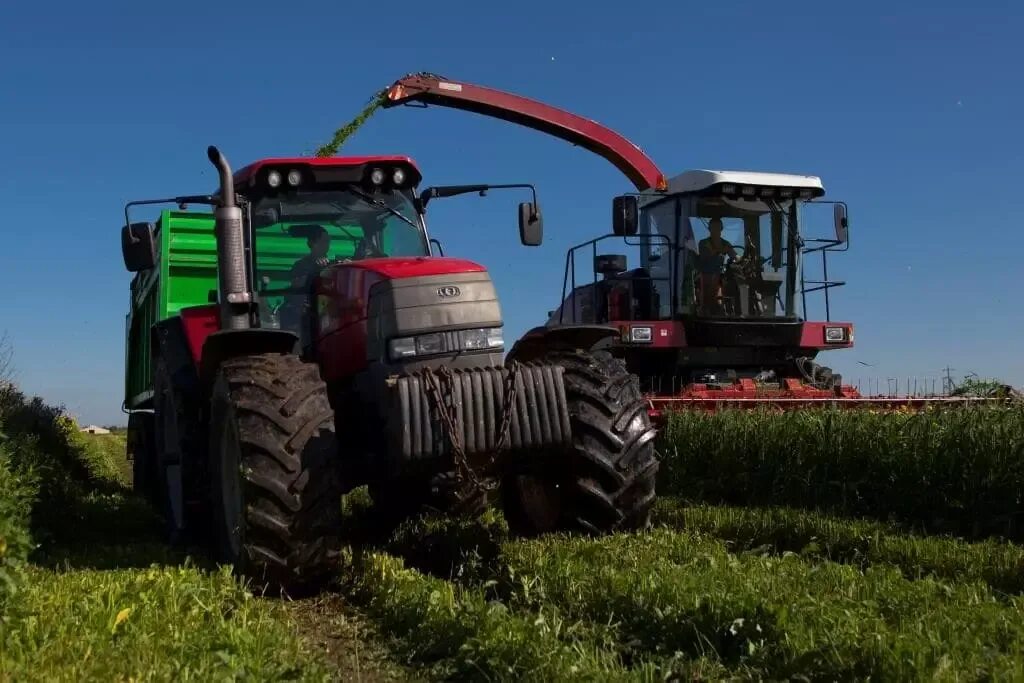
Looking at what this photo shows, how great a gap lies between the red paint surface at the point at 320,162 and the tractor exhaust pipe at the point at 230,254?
0.43m

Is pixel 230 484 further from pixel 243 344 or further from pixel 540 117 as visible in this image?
pixel 540 117

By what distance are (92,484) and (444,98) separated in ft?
22.0

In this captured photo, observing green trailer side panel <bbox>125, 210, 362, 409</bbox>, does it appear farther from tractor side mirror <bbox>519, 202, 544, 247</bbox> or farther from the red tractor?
tractor side mirror <bbox>519, 202, 544, 247</bbox>

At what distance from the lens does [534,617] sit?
4.42 m

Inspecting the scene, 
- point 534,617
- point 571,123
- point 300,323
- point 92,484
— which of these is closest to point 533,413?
point 534,617

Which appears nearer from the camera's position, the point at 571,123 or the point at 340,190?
the point at 340,190

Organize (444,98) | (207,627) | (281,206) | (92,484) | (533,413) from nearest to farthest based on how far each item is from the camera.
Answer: (207,627), (533,413), (281,206), (92,484), (444,98)

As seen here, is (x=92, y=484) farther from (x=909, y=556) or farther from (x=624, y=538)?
(x=909, y=556)

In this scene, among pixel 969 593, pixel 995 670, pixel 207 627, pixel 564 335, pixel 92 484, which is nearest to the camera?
pixel 995 670

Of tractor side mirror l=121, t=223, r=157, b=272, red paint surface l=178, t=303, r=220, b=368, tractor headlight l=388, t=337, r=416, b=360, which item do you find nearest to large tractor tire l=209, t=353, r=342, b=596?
tractor headlight l=388, t=337, r=416, b=360

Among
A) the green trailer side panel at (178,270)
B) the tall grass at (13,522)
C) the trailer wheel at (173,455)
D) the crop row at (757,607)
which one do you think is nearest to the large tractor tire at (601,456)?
the crop row at (757,607)

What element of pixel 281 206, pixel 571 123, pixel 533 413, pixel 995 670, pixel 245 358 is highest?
pixel 571 123

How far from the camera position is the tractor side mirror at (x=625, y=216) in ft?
35.5

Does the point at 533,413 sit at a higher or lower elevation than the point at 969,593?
higher
